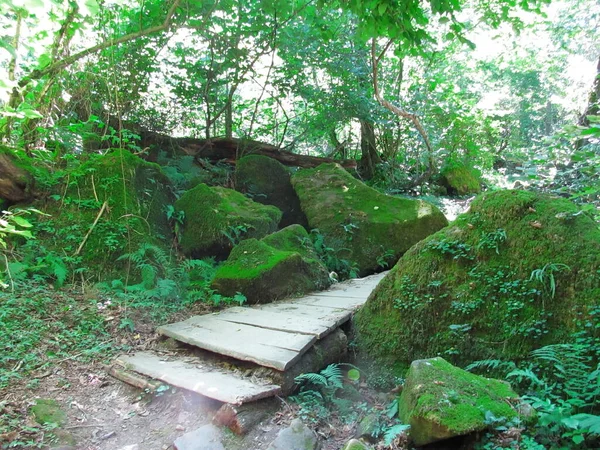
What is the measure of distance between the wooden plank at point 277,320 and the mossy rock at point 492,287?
0.49 meters

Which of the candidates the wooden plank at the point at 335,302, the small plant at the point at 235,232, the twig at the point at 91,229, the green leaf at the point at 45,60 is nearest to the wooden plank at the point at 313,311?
the wooden plank at the point at 335,302

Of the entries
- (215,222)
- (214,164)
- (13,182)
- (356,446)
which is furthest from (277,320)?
(214,164)

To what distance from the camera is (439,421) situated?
230 centimetres

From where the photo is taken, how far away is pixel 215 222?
6.52 meters

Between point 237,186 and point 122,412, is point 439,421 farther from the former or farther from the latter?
point 237,186

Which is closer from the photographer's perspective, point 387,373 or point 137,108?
point 387,373

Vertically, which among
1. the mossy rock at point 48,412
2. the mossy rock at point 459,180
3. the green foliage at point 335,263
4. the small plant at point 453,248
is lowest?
the mossy rock at point 48,412

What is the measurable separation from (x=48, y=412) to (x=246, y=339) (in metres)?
1.62

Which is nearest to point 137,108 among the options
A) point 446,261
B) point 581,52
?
→ point 446,261

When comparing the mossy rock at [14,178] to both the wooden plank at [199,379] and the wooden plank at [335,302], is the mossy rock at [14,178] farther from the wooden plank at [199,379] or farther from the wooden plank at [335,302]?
the wooden plank at [335,302]

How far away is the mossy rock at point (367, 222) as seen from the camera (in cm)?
748

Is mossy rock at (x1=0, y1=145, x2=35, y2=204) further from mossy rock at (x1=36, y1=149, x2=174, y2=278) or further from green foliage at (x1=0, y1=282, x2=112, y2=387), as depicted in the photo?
green foliage at (x1=0, y1=282, x2=112, y2=387)

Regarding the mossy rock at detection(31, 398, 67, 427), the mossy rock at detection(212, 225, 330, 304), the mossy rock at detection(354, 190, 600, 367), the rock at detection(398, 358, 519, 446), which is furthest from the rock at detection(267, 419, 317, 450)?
the mossy rock at detection(212, 225, 330, 304)

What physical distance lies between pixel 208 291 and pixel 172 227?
2.14 m
